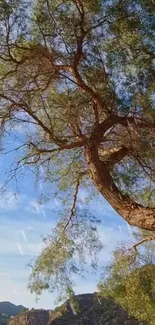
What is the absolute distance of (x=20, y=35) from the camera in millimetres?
5820

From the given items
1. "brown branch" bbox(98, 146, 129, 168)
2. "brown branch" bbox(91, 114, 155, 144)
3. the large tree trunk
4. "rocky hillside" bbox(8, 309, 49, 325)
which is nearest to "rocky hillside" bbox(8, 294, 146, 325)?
"rocky hillside" bbox(8, 309, 49, 325)

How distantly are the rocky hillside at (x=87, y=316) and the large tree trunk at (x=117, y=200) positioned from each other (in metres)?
2.92

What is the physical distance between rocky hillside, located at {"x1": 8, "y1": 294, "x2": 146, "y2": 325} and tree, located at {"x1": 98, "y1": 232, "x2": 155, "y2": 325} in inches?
35.0

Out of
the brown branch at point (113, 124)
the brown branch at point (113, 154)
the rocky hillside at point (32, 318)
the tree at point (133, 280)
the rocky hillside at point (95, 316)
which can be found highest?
the rocky hillside at point (32, 318)

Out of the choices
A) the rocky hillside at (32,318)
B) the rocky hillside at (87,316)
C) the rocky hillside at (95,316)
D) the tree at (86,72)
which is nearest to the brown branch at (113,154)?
the tree at (86,72)

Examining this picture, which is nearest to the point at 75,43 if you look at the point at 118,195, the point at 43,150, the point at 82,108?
the point at 82,108

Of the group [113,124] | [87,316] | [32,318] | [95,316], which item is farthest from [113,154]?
[32,318]

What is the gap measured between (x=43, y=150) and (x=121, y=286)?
3068 millimetres

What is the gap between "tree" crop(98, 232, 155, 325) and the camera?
6.89 meters

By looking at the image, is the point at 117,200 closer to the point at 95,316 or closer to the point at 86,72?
the point at 86,72

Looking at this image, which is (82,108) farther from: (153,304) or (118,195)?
(153,304)

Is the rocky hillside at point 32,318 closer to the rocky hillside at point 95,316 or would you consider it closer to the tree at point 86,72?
the rocky hillside at point 95,316

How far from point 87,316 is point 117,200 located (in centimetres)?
3474

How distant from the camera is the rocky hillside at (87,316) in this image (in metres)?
19.4
